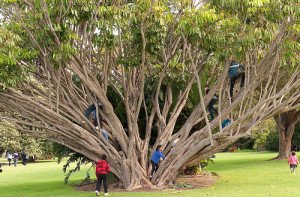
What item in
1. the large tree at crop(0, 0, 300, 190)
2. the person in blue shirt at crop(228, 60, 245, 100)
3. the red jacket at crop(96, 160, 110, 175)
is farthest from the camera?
the person in blue shirt at crop(228, 60, 245, 100)

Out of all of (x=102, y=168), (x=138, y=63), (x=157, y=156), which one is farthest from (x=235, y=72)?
(x=102, y=168)

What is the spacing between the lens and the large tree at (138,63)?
14711mm

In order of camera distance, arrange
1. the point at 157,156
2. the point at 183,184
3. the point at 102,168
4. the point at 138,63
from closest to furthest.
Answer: the point at 102,168 < the point at 138,63 < the point at 157,156 < the point at 183,184

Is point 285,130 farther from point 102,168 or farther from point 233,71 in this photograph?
point 102,168

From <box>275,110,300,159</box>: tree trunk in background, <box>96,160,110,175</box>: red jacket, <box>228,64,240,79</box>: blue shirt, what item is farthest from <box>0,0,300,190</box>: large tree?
<box>275,110,300,159</box>: tree trunk in background

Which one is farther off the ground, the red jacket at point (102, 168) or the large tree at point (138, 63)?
the large tree at point (138, 63)

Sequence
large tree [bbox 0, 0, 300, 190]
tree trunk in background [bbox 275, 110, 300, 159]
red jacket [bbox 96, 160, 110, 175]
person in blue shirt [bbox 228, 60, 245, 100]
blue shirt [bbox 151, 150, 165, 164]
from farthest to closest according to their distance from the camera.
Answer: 1. tree trunk in background [bbox 275, 110, 300, 159]
2. blue shirt [bbox 151, 150, 165, 164]
3. person in blue shirt [bbox 228, 60, 245, 100]
4. red jacket [bbox 96, 160, 110, 175]
5. large tree [bbox 0, 0, 300, 190]

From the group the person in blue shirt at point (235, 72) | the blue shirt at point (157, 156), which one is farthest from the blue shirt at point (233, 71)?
the blue shirt at point (157, 156)

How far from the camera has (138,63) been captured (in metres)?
16.7

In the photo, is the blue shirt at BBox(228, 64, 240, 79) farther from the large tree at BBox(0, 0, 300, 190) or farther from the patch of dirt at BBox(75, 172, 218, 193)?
the patch of dirt at BBox(75, 172, 218, 193)

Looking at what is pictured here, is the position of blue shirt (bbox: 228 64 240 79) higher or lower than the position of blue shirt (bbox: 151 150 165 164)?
higher

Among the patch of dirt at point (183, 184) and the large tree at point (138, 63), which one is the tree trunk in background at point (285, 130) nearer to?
the patch of dirt at point (183, 184)

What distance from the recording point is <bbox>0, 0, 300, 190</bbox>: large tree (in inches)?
579

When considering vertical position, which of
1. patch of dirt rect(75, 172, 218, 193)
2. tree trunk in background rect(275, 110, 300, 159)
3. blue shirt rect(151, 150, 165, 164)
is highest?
tree trunk in background rect(275, 110, 300, 159)
